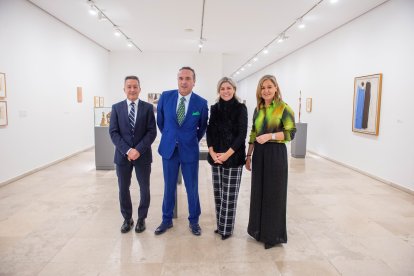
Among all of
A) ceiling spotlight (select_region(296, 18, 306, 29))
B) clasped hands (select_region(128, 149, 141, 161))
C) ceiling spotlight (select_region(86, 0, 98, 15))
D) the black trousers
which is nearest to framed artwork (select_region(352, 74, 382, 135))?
ceiling spotlight (select_region(296, 18, 306, 29))

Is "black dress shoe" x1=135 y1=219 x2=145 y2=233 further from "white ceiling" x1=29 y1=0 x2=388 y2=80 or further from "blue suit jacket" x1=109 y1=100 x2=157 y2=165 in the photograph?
"white ceiling" x1=29 y1=0 x2=388 y2=80

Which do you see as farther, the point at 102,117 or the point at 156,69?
the point at 156,69

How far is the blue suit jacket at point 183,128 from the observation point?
10.0 ft

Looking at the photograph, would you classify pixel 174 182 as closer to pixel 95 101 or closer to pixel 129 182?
pixel 129 182

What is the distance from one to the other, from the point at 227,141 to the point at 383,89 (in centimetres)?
449

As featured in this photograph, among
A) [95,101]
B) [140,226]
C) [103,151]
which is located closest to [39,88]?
[103,151]

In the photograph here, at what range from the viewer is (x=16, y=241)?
10.2ft

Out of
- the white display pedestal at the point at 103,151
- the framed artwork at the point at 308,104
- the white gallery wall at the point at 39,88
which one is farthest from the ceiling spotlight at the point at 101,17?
the framed artwork at the point at 308,104

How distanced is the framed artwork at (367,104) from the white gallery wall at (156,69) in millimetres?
5834

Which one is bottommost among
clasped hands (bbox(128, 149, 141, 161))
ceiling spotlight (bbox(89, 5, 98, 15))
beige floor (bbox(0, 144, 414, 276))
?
beige floor (bbox(0, 144, 414, 276))

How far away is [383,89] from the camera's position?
583 cm

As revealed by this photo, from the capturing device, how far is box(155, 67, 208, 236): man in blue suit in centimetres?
306

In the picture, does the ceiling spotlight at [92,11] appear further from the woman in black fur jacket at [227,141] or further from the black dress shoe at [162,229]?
the black dress shoe at [162,229]

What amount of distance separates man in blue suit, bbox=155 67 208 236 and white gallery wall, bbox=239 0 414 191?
4072 millimetres
